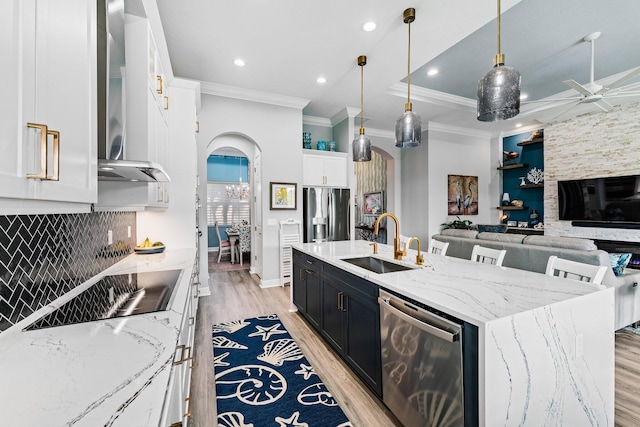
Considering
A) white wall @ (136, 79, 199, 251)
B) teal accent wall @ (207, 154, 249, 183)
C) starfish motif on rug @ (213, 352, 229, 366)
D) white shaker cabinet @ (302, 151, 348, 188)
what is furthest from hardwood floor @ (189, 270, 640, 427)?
teal accent wall @ (207, 154, 249, 183)

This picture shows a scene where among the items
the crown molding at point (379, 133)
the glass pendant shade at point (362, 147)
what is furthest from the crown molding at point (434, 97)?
the glass pendant shade at point (362, 147)

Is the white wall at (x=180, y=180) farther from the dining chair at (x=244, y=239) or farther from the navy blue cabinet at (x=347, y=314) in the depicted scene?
the dining chair at (x=244, y=239)

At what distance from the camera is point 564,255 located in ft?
9.37

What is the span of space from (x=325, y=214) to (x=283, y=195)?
2.70 ft

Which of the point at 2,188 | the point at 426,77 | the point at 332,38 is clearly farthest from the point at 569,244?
the point at 2,188

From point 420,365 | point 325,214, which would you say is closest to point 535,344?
point 420,365

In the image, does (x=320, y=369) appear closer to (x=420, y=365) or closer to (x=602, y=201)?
(x=420, y=365)

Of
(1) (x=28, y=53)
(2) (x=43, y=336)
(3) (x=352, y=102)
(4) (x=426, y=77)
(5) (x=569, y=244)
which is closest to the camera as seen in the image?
(1) (x=28, y=53)

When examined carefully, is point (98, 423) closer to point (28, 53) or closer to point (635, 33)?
point (28, 53)

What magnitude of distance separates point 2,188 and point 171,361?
643 mm

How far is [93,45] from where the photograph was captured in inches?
38.5

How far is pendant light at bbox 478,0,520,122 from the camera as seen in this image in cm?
172

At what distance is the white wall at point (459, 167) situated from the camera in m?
6.26

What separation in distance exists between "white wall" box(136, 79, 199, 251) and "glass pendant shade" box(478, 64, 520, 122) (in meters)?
2.82
